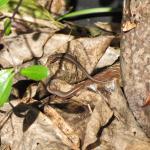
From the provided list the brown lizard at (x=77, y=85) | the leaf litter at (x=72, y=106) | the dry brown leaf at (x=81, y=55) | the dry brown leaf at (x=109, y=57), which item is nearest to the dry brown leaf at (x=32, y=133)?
the leaf litter at (x=72, y=106)

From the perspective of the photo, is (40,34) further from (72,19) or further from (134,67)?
(134,67)

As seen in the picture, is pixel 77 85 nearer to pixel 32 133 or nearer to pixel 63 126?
pixel 63 126

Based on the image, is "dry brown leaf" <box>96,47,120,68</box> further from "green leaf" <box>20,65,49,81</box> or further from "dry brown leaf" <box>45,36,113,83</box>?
"green leaf" <box>20,65,49,81</box>

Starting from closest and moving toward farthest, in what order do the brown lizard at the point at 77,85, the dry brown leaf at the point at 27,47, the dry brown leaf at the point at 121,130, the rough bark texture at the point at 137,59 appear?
1. the rough bark texture at the point at 137,59
2. the dry brown leaf at the point at 121,130
3. the brown lizard at the point at 77,85
4. the dry brown leaf at the point at 27,47

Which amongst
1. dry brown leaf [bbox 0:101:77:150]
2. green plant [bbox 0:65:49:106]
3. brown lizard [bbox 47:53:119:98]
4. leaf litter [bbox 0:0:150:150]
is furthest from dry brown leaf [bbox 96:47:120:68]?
green plant [bbox 0:65:49:106]

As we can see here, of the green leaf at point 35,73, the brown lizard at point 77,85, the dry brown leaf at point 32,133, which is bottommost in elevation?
the dry brown leaf at point 32,133

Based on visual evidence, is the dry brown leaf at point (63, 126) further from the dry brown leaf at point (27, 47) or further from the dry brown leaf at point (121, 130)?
the dry brown leaf at point (27, 47)
